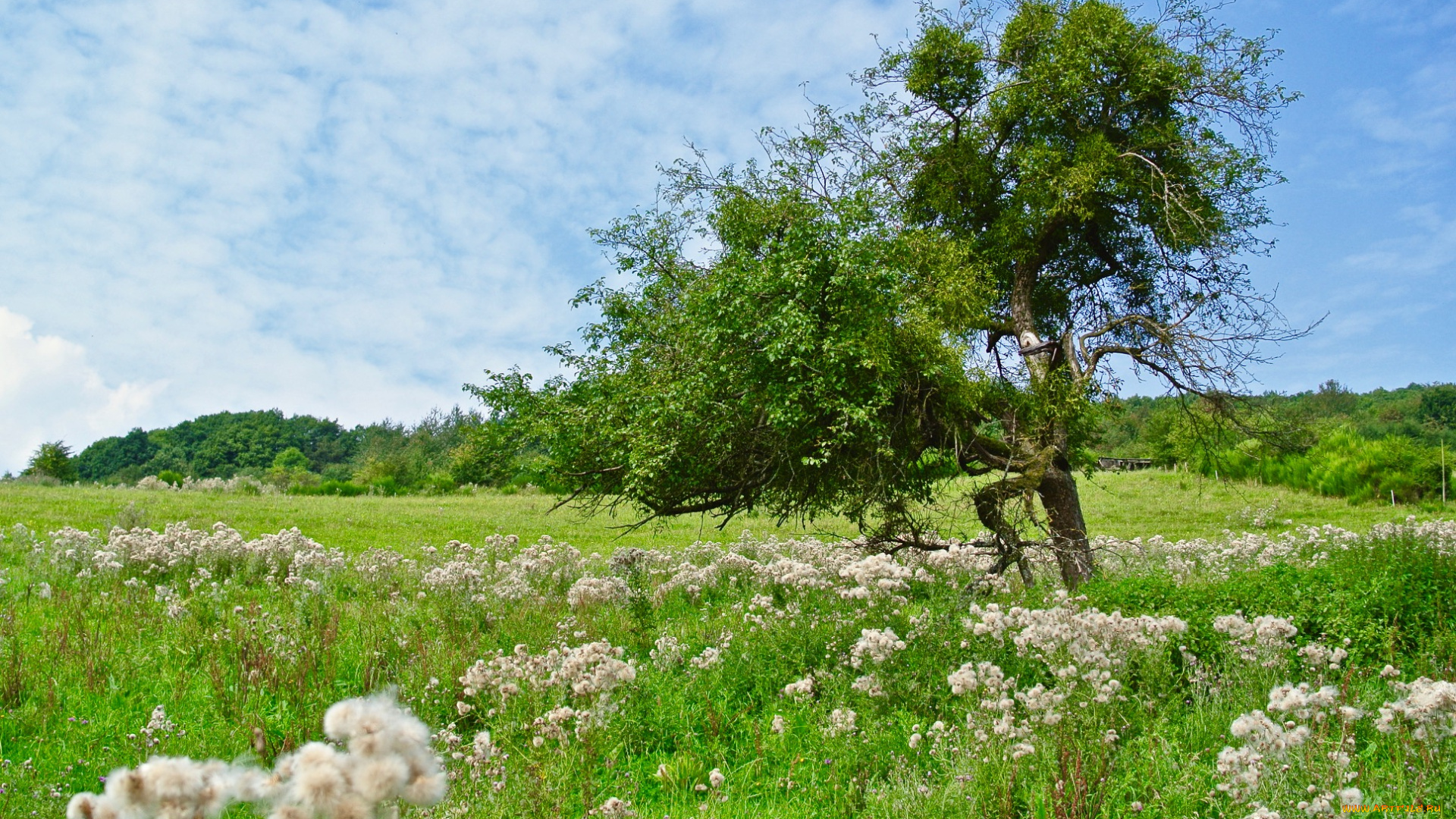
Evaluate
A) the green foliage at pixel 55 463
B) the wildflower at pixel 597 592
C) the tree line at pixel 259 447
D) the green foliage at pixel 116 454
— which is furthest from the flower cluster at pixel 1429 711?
the green foliage at pixel 116 454

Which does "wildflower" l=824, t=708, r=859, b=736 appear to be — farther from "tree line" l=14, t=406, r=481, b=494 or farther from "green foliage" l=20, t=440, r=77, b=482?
"tree line" l=14, t=406, r=481, b=494

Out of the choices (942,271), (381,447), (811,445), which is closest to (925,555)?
(811,445)

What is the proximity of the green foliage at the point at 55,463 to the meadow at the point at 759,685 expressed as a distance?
57150 millimetres

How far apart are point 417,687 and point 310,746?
522 centimetres

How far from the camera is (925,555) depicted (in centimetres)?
1123

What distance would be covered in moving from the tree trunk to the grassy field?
5.73 metres

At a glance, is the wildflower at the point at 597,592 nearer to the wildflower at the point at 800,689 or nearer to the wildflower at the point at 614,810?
the wildflower at the point at 800,689

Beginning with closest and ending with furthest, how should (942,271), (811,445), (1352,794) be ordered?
(1352,794) → (811,445) → (942,271)

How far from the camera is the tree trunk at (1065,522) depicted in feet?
33.9

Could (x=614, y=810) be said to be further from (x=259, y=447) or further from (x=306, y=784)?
(x=259, y=447)

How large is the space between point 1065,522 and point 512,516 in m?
22.9

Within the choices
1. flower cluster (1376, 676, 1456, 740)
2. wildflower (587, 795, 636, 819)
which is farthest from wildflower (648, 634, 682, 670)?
flower cluster (1376, 676, 1456, 740)

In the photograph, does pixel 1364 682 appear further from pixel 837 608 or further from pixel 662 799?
pixel 662 799

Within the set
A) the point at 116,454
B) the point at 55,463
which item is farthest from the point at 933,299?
the point at 116,454
